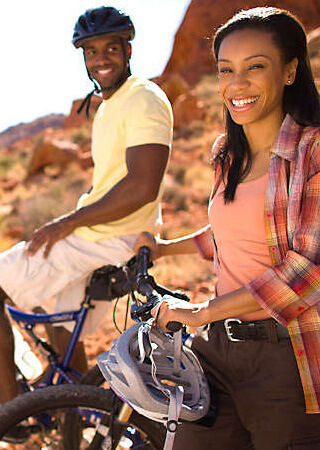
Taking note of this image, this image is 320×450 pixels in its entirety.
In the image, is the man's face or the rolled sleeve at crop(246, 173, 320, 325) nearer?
the rolled sleeve at crop(246, 173, 320, 325)

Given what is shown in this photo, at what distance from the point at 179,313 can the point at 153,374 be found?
7.6 inches

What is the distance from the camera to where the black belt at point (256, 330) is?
1729mm

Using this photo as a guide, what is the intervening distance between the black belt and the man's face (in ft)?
5.15

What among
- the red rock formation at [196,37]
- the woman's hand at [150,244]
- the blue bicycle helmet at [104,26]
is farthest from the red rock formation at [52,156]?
the red rock formation at [196,37]

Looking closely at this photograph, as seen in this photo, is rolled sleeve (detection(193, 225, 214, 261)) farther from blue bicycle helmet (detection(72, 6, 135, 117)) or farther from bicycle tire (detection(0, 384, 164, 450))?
blue bicycle helmet (detection(72, 6, 135, 117))

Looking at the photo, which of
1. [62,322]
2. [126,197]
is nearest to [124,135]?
[126,197]

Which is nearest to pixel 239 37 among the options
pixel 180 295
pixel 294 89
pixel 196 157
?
pixel 294 89

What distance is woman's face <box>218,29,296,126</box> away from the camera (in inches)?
67.8

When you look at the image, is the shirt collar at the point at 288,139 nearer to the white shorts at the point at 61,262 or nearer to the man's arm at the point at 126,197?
the man's arm at the point at 126,197

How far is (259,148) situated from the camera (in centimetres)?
188

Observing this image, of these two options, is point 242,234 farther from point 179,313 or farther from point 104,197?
point 104,197

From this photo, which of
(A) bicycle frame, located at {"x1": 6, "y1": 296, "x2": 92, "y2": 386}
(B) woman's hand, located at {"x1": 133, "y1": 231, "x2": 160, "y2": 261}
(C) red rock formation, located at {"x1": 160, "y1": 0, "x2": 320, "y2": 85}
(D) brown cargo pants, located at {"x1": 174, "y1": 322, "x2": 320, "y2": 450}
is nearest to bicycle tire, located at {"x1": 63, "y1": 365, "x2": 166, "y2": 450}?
(A) bicycle frame, located at {"x1": 6, "y1": 296, "x2": 92, "y2": 386}

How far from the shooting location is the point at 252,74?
173 cm

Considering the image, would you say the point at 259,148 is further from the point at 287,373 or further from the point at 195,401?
the point at 195,401
